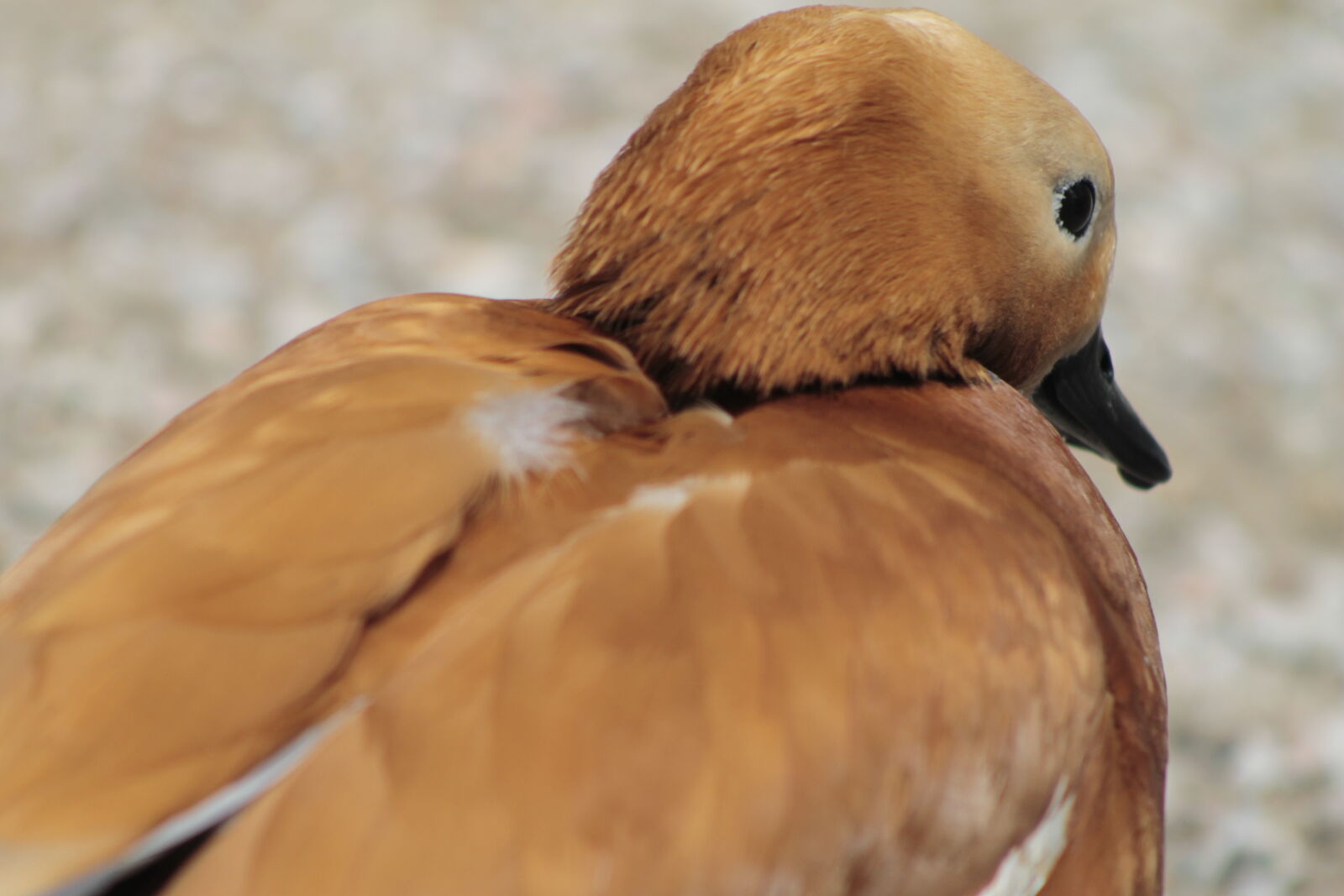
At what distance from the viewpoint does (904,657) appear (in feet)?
2.80

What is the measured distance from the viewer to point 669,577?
2.77 feet

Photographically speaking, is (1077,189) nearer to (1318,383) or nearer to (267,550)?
(267,550)

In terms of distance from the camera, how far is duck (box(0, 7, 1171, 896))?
76 cm

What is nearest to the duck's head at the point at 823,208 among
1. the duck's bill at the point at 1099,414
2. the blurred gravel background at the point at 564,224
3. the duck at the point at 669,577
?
the duck at the point at 669,577

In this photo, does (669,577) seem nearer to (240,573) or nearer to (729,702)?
(729,702)

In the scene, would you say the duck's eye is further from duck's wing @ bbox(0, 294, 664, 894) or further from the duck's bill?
duck's wing @ bbox(0, 294, 664, 894)

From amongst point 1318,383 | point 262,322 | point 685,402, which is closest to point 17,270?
point 262,322

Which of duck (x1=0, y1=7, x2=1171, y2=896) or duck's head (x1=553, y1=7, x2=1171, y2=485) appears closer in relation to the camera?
duck (x1=0, y1=7, x2=1171, y2=896)

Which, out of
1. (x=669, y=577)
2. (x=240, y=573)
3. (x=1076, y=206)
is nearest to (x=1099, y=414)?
(x=1076, y=206)

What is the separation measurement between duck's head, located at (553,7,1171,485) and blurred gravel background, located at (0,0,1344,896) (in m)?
1.05

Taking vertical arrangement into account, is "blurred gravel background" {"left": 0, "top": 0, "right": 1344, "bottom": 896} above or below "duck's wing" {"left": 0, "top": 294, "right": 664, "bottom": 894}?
below

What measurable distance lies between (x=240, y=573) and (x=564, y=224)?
1864mm

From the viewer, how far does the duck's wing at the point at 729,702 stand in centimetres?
75

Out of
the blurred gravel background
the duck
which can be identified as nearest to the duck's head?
the duck
